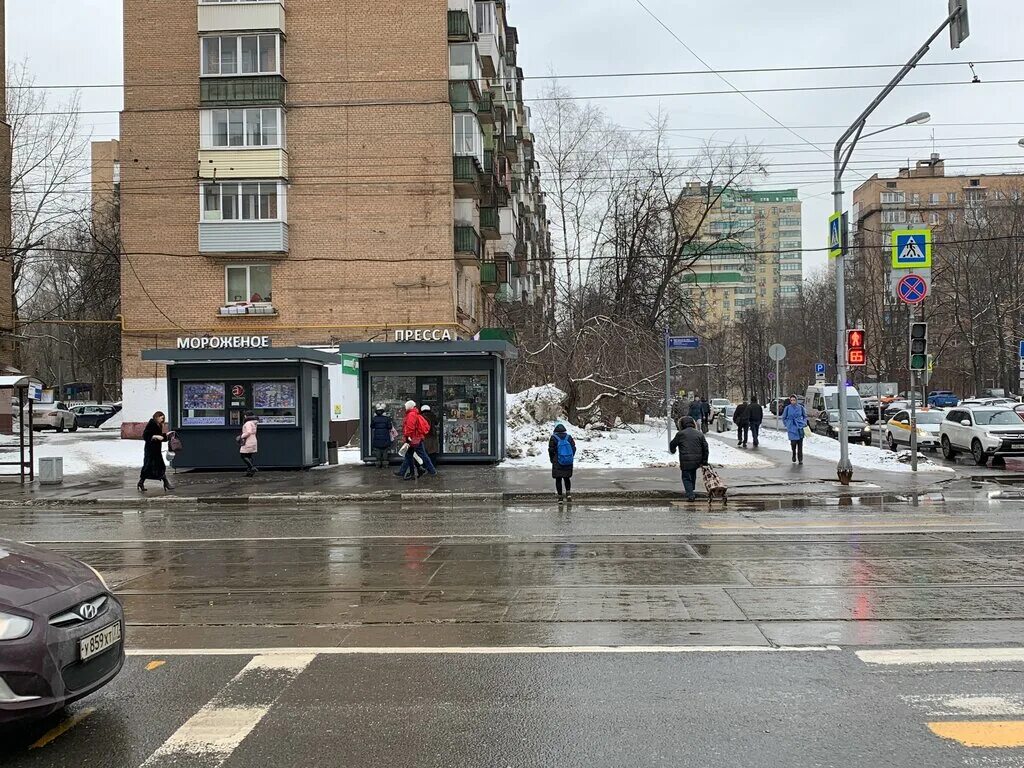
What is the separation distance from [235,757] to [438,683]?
4.64 ft

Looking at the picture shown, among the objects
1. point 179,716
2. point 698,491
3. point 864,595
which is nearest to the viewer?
point 179,716

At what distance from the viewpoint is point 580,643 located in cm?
627

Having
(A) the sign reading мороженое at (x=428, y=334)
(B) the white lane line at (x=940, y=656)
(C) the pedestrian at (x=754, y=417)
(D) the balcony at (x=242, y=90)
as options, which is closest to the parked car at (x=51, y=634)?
(B) the white lane line at (x=940, y=656)

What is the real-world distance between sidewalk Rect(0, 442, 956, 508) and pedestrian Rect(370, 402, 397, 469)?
18.0 inches

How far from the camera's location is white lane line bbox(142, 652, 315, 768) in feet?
14.2

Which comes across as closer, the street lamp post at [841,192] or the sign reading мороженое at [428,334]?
the street lamp post at [841,192]

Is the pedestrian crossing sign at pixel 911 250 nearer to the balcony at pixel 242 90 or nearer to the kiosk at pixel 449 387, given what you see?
the kiosk at pixel 449 387

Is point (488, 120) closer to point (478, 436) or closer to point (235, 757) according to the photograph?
point (478, 436)

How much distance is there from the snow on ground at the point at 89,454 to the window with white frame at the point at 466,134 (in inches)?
624

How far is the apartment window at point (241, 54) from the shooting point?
107 feet

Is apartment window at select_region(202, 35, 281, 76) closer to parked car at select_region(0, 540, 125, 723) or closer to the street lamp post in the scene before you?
the street lamp post

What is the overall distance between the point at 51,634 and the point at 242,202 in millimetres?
30274

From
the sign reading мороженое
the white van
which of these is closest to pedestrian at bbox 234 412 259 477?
the sign reading мороженое

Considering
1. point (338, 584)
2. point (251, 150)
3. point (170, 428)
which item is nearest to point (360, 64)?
point (251, 150)
